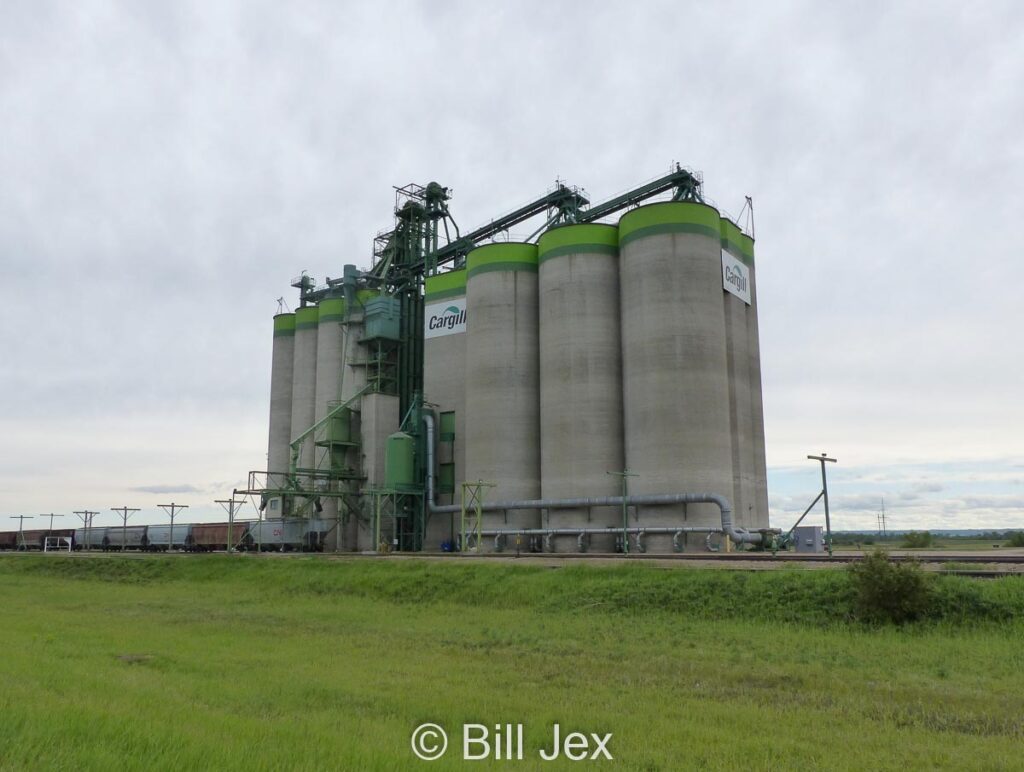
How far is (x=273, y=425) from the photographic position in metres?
82.2

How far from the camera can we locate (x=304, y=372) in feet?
262

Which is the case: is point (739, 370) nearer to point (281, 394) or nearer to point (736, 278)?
point (736, 278)

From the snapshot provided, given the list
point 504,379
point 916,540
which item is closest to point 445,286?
point 504,379

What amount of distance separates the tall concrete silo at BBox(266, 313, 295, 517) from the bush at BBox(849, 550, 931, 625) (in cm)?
6364

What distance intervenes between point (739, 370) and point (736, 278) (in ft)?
21.5

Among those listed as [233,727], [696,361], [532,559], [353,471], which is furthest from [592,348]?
[233,727]

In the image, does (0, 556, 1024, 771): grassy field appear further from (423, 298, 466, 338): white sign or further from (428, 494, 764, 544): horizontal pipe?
(423, 298, 466, 338): white sign

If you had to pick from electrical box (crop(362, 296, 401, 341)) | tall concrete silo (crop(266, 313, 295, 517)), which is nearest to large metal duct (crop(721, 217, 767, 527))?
electrical box (crop(362, 296, 401, 341))

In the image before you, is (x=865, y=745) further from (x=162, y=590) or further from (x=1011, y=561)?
(x=162, y=590)

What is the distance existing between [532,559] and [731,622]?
629 inches

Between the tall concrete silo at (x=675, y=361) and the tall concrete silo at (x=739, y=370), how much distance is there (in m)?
2.43

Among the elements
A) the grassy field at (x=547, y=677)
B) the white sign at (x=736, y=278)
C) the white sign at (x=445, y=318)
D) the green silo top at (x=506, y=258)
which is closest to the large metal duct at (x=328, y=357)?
the white sign at (x=445, y=318)

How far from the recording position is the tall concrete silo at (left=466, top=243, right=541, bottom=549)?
188ft

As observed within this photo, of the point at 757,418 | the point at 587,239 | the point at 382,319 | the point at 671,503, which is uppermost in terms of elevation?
the point at 587,239
